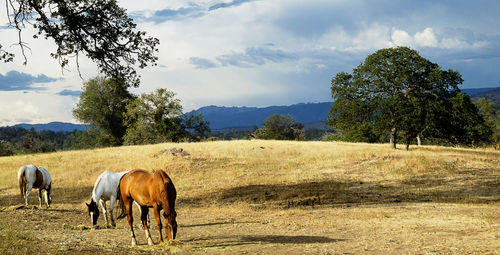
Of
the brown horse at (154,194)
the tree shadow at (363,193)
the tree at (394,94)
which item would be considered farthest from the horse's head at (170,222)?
the tree at (394,94)

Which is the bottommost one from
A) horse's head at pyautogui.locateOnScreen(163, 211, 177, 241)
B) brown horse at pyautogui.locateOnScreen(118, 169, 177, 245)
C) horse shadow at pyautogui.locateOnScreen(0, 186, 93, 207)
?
horse shadow at pyautogui.locateOnScreen(0, 186, 93, 207)

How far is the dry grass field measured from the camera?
9.73m

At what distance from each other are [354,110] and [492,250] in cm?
2669

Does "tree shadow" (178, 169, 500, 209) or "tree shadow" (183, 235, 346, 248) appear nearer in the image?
"tree shadow" (183, 235, 346, 248)

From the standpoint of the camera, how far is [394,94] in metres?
34.9

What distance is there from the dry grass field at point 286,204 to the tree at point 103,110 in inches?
1161

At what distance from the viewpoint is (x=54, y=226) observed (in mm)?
13188

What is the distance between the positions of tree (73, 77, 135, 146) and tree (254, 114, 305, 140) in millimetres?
37519

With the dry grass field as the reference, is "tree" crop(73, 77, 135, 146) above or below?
above

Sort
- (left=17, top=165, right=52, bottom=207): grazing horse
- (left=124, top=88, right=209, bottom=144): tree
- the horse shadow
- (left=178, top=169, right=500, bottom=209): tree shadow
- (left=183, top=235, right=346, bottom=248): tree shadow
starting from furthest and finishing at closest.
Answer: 1. (left=124, top=88, right=209, bottom=144): tree
2. the horse shadow
3. (left=178, top=169, right=500, bottom=209): tree shadow
4. (left=17, top=165, right=52, bottom=207): grazing horse
5. (left=183, top=235, right=346, bottom=248): tree shadow

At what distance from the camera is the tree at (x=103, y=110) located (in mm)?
64938

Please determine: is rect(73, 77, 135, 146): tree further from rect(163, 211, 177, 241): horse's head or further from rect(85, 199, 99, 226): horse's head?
rect(163, 211, 177, 241): horse's head

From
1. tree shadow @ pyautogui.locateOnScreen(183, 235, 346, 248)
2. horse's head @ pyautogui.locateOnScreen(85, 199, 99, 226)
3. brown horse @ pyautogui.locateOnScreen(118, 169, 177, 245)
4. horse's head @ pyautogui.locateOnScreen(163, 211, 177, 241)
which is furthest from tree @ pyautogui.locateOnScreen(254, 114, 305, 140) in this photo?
horse's head @ pyautogui.locateOnScreen(163, 211, 177, 241)

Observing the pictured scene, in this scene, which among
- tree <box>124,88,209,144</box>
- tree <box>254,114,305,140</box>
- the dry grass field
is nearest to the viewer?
the dry grass field
